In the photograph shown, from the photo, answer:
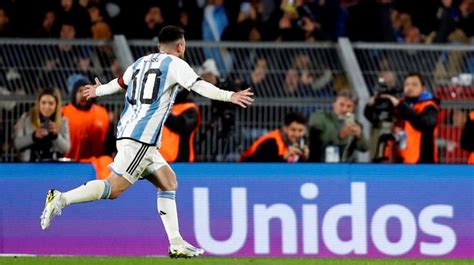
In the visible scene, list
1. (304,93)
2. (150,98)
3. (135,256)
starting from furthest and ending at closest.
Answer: (304,93) < (135,256) < (150,98)

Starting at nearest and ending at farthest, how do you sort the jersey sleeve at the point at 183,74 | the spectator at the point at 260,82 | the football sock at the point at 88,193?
the jersey sleeve at the point at 183,74 < the football sock at the point at 88,193 < the spectator at the point at 260,82

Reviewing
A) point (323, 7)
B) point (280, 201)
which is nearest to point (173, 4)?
point (323, 7)

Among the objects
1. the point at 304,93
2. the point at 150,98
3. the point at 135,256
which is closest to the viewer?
the point at 150,98

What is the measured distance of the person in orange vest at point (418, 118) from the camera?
18.1 metres

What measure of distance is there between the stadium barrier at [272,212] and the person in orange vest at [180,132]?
1514 mm

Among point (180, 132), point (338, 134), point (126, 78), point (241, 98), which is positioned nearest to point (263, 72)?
point (338, 134)

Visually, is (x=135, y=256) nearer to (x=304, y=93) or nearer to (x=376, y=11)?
(x=304, y=93)

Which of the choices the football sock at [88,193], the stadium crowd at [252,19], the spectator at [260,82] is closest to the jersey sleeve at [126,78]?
the football sock at [88,193]

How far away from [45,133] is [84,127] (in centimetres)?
101

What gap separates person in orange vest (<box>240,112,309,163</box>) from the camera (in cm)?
1814

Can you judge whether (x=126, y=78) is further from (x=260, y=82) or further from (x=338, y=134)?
(x=260, y=82)

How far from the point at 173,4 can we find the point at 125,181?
8.55 meters

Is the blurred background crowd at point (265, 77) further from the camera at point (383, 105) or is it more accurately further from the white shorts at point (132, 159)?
the white shorts at point (132, 159)

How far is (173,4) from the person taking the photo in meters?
22.5
